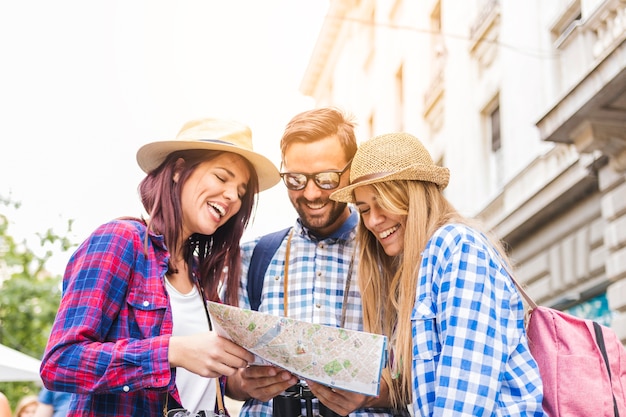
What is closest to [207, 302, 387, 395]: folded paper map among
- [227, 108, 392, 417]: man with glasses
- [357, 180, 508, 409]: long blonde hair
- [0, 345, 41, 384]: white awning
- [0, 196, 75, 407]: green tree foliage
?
[357, 180, 508, 409]: long blonde hair

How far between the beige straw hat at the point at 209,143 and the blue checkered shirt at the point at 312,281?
19.3 inches

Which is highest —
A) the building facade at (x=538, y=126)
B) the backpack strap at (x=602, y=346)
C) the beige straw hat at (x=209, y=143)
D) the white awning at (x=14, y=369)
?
the building facade at (x=538, y=126)

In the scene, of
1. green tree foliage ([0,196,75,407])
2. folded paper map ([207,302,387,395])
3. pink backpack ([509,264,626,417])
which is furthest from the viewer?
green tree foliage ([0,196,75,407])

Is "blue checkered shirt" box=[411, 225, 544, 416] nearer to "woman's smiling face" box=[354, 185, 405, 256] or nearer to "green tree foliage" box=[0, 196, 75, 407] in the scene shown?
"woman's smiling face" box=[354, 185, 405, 256]

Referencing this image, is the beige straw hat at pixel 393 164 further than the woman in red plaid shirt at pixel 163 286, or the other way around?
the beige straw hat at pixel 393 164

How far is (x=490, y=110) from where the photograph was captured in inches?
564

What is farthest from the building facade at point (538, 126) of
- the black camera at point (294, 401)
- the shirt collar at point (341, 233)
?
the black camera at point (294, 401)

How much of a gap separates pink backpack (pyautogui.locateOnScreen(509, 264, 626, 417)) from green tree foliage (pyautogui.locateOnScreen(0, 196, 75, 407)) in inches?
469

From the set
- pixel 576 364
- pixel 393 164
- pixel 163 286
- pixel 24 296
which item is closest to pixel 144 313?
pixel 163 286

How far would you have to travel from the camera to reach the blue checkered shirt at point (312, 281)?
340cm

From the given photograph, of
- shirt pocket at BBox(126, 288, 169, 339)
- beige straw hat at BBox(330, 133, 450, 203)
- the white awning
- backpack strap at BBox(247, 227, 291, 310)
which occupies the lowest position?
the white awning

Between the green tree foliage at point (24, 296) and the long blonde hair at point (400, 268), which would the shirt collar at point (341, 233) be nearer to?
the long blonde hair at point (400, 268)

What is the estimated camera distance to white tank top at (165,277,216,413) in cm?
274

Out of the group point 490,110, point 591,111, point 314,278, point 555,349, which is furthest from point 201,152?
point 490,110
